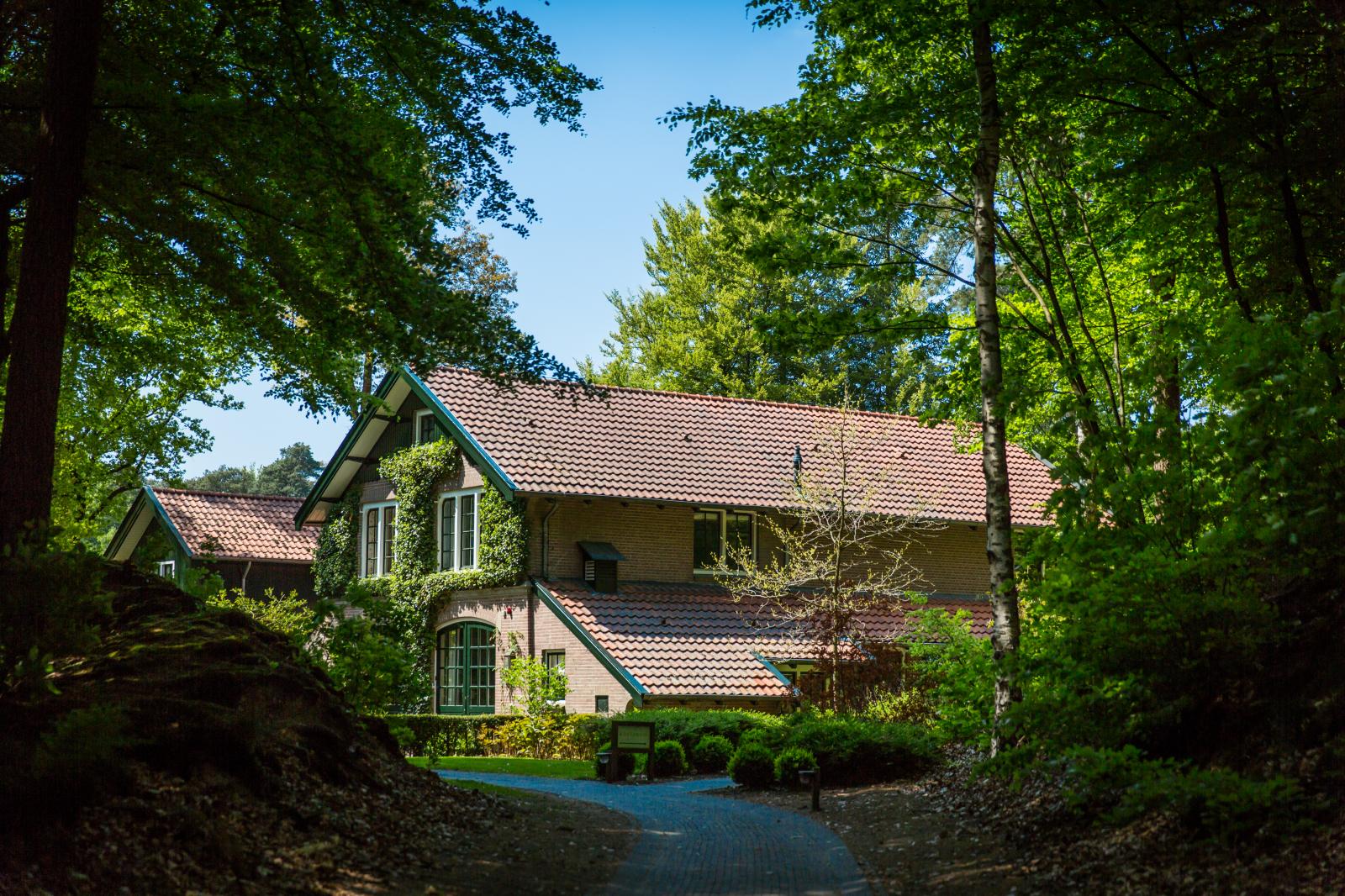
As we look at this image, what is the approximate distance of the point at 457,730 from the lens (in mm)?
26938

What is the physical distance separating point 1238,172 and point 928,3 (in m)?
3.95

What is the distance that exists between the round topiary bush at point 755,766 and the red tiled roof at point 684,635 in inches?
259

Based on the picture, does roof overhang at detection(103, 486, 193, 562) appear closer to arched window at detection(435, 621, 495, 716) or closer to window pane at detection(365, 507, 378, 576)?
window pane at detection(365, 507, 378, 576)

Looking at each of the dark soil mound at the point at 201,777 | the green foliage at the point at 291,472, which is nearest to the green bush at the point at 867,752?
the dark soil mound at the point at 201,777

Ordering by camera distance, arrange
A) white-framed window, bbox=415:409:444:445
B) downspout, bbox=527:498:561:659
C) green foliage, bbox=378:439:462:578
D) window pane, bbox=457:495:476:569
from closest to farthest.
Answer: downspout, bbox=527:498:561:659
window pane, bbox=457:495:476:569
green foliage, bbox=378:439:462:578
white-framed window, bbox=415:409:444:445

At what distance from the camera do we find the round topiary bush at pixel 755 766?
17.9 m

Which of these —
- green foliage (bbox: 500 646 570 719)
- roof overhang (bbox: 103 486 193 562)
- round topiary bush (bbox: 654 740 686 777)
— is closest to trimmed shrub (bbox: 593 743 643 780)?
round topiary bush (bbox: 654 740 686 777)

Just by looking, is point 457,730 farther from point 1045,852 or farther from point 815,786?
point 1045,852

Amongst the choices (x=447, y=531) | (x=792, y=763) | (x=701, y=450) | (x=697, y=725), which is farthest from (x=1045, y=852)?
(x=447, y=531)

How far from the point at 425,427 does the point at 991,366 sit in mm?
20423

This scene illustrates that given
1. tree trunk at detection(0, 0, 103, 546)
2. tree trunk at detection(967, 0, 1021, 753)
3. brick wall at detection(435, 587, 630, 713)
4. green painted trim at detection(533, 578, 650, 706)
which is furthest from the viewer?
brick wall at detection(435, 587, 630, 713)

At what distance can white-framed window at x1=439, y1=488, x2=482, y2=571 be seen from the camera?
29734 millimetres

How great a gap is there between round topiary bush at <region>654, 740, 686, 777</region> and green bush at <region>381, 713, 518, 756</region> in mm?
6356

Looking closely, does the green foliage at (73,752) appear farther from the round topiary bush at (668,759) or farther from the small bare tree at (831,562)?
the small bare tree at (831,562)
